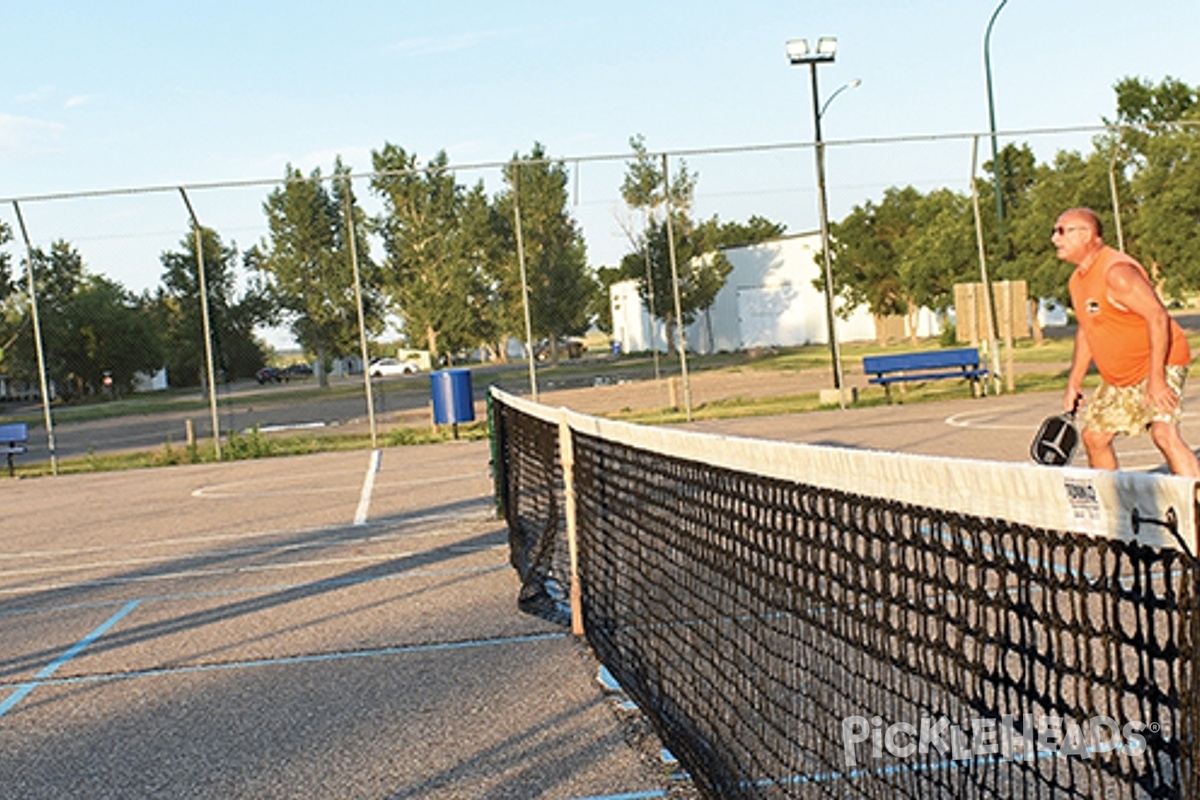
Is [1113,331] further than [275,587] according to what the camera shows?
No

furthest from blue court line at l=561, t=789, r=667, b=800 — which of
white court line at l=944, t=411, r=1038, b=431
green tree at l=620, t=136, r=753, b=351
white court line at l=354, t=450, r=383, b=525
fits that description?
green tree at l=620, t=136, r=753, b=351

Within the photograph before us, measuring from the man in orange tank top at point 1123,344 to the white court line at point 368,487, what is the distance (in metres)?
7.60

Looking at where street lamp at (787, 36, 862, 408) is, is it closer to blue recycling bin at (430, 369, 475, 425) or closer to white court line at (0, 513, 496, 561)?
blue recycling bin at (430, 369, 475, 425)

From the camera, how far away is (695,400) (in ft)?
102

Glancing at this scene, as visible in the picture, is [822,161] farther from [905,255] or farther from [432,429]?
[905,255]

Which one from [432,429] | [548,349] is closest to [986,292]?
[432,429]

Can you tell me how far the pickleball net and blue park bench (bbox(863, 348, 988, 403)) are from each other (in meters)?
19.5

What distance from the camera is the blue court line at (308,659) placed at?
782cm

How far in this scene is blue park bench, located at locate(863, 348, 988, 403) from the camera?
27.4m

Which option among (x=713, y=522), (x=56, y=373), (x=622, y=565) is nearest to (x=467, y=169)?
(x=56, y=373)

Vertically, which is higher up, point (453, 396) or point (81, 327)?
point (81, 327)

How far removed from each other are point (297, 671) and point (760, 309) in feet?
116

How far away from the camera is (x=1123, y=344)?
8.88 metres

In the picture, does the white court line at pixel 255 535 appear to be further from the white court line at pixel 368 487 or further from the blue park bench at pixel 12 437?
the blue park bench at pixel 12 437
